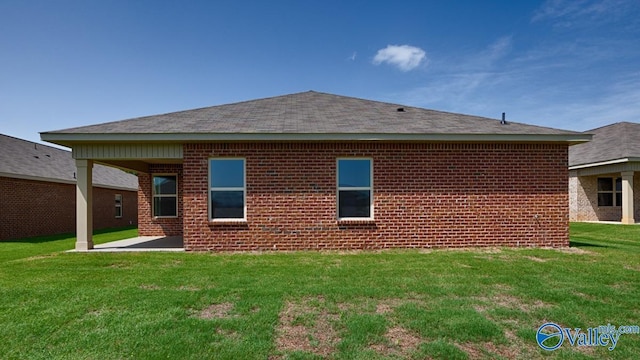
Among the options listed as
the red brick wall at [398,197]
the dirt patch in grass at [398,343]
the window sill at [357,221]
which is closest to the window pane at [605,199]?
the red brick wall at [398,197]

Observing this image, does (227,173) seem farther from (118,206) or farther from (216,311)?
(118,206)

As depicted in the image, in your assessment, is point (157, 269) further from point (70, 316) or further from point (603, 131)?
point (603, 131)

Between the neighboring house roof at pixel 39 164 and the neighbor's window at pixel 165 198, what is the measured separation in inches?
281

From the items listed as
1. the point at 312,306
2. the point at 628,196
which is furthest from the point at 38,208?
the point at 628,196

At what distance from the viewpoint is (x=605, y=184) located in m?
19.2

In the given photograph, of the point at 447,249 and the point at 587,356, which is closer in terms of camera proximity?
the point at 587,356

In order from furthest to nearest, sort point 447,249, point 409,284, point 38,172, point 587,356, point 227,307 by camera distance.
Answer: point 38,172
point 447,249
point 409,284
point 227,307
point 587,356

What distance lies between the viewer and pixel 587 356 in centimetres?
362

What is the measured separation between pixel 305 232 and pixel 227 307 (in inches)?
182

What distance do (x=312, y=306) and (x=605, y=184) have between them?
2137 cm

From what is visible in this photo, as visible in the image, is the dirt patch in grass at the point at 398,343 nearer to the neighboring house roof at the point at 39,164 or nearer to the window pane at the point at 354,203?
the window pane at the point at 354,203

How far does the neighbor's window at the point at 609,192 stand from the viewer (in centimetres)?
1911

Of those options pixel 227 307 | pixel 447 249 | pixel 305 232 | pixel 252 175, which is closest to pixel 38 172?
pixel 252 175

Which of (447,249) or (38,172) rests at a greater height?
(38,172)
